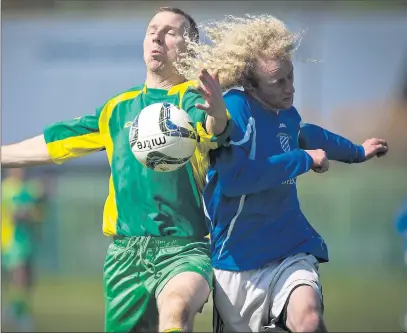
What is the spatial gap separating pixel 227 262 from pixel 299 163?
575 millimetres

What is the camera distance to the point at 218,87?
390 centimetres

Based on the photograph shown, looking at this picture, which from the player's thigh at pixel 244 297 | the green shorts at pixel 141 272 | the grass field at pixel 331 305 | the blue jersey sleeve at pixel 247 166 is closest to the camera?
the blue jersey sleeve at pixel 247 166

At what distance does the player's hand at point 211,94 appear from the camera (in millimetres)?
3875

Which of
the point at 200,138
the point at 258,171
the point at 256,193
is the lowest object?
the point at 256,193

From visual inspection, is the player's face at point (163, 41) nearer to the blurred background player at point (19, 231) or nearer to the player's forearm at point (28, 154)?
the player's forearm at point (28, 154)

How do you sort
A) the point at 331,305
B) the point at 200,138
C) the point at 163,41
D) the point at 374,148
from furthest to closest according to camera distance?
the point at 331,305 < the point at 374,148 < the point at 163,41 < the point at 200,138

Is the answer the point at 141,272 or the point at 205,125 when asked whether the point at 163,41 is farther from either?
the point at 141,272

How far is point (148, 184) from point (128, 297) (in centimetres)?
55

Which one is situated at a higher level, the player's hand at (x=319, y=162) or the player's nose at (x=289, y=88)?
the player's nose at (x=289, y=88)

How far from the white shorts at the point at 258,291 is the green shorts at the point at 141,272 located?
0.40ft

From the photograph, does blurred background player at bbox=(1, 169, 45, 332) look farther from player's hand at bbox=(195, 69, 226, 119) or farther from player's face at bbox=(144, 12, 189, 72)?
player's hand at bbox=(195, 69, 226, 119)

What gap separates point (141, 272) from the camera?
449cm

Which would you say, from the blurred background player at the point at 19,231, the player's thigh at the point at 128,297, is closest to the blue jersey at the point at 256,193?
the player's thigh at the point at 128,297

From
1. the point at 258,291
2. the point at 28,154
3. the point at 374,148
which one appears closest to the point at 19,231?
the point at 28,154
